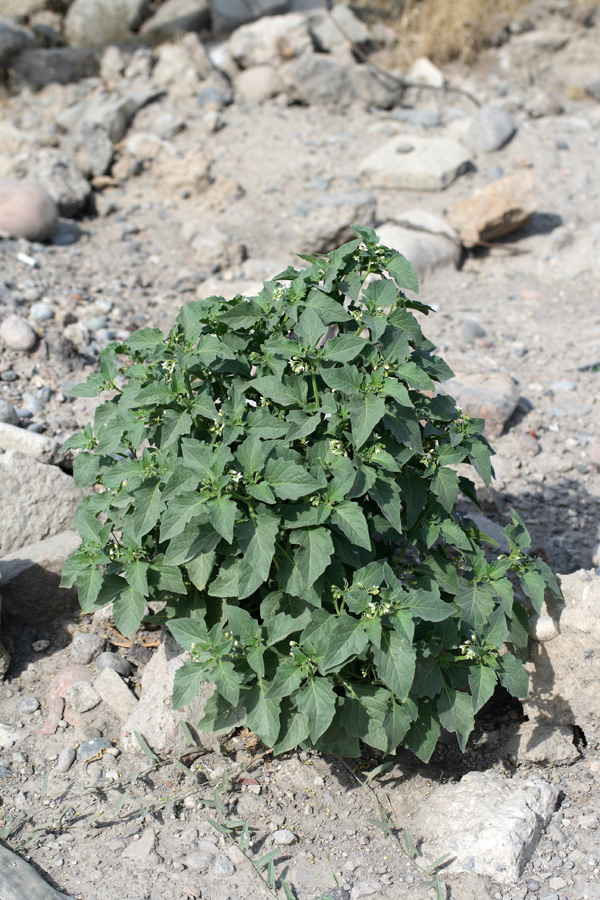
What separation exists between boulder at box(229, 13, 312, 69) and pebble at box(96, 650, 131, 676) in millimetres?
8092

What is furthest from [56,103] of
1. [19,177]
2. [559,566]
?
[559,566]

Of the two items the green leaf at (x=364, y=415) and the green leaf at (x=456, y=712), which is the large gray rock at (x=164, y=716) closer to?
the green leaf at (x=456, y=712)

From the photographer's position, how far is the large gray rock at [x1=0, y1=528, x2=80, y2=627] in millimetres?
3205

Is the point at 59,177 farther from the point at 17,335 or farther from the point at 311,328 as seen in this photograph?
the point at 311,328

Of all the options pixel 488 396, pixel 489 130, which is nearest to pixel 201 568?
pixel 488 396

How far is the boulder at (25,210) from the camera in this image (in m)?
6.01

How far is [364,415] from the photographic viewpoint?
2275 mm

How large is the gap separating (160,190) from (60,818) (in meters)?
6.28

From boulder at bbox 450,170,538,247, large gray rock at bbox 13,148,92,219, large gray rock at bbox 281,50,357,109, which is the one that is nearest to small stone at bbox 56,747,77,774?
large gray rock at bbox 13,148,92,219

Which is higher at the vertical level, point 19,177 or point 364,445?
point 364,445

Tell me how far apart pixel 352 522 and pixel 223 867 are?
110 centimetres

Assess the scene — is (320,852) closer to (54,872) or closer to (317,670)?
(317,670)

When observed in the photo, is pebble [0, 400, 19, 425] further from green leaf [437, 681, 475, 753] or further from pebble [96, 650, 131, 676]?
green leaf [437, 681, 475, 753]

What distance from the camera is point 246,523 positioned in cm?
225
